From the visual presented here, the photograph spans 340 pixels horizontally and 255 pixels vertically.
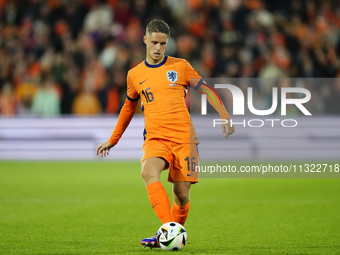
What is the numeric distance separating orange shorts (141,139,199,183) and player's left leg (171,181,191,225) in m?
0.06

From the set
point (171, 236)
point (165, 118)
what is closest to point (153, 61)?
A: point (165, 118)

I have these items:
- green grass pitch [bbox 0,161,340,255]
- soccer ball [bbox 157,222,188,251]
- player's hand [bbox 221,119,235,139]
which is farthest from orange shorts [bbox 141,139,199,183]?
green grass pitch [bbox 0,161,340,255]

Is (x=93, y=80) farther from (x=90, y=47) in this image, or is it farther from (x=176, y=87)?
(x=176, y=87)

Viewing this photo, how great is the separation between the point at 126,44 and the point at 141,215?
8.82 meters

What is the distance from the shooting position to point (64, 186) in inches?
395

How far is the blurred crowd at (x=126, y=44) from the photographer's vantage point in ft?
48.2

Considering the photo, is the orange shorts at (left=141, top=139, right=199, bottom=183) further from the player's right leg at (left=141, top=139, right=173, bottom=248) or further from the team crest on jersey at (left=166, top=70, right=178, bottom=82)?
the team crest on jersey at (left=166, top=70, right=178, bottom=82)

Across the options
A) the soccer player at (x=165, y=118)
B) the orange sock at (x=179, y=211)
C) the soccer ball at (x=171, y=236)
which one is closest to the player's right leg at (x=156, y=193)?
the soccer player at (x=165, y=118)

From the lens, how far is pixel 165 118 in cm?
516

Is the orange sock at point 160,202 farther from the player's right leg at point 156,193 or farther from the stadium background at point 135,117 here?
the stadium background at point 135,117

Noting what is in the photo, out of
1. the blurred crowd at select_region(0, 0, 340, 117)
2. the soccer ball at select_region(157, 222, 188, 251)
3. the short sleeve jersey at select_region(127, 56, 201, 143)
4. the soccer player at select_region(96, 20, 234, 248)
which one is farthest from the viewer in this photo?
the blurred crowd at select_region(0, 0, 340, 117)

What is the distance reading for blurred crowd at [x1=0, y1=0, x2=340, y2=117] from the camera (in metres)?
14.7

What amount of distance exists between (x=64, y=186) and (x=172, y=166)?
5.26 meters

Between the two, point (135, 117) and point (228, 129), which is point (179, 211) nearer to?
point (228, 129)
